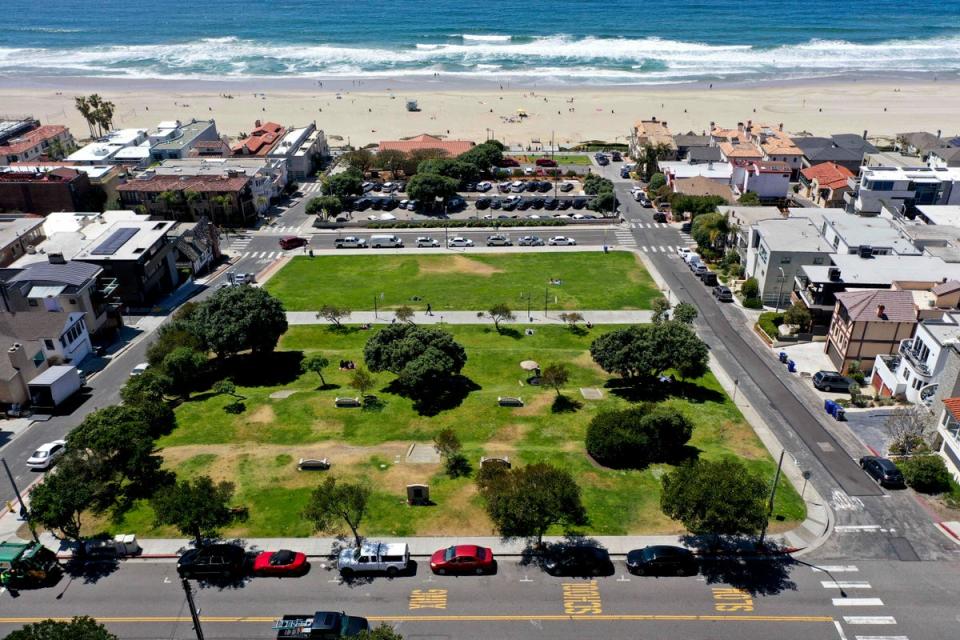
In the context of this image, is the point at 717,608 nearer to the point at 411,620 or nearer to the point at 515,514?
the point at 515,514

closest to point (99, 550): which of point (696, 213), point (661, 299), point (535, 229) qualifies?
point (661, 299)

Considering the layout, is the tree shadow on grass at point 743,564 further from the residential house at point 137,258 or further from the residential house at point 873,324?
the residential house at point 137,258

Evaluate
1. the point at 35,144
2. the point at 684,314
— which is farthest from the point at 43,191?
the point at 684,314

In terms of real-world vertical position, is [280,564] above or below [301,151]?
below

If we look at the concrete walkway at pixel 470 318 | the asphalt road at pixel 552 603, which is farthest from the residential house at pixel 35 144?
the asphalt road at pixel 552 603

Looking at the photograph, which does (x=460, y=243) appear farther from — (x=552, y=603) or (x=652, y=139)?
(x=552, y=603)
